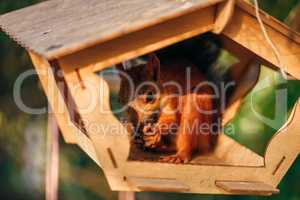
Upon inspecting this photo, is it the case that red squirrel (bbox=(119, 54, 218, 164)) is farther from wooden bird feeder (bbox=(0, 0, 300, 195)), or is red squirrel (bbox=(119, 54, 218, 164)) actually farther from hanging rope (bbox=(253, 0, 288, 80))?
hanging rope (bbox=(253, 0, 288, 80))

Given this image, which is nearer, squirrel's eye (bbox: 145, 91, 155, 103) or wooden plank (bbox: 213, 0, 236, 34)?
wooden plank (bbox: 213, 0, 236, 34)

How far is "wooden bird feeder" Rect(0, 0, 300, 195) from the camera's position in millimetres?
1131

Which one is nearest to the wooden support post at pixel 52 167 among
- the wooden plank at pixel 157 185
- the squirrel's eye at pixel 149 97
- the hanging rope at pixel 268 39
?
the squirrel's eye at pixel 149 97

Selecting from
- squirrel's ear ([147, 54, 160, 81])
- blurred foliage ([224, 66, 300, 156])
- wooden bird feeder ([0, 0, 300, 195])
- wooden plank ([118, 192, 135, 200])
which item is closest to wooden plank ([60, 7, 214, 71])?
wooden bird feeder ([0, 0, 300, 195])

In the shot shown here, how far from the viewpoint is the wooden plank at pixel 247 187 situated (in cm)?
123

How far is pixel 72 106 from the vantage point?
1.47 metres

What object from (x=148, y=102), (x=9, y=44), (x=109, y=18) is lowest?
(x=148, y=102)

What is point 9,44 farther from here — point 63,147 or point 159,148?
point 159,148

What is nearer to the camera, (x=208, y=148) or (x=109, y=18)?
(x=109, y=18)

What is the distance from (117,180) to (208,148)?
356 mm

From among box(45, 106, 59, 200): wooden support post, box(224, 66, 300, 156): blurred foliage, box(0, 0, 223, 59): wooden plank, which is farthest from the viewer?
box(45, 106, 59, 200): wooden support post

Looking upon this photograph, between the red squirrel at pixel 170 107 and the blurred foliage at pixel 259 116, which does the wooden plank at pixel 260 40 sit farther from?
the blurred foliage at pixel 259 116

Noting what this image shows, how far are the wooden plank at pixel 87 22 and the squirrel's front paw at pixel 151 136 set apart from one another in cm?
26

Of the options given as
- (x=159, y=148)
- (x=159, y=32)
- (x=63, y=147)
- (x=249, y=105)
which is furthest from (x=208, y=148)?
(x=63, y=147)
